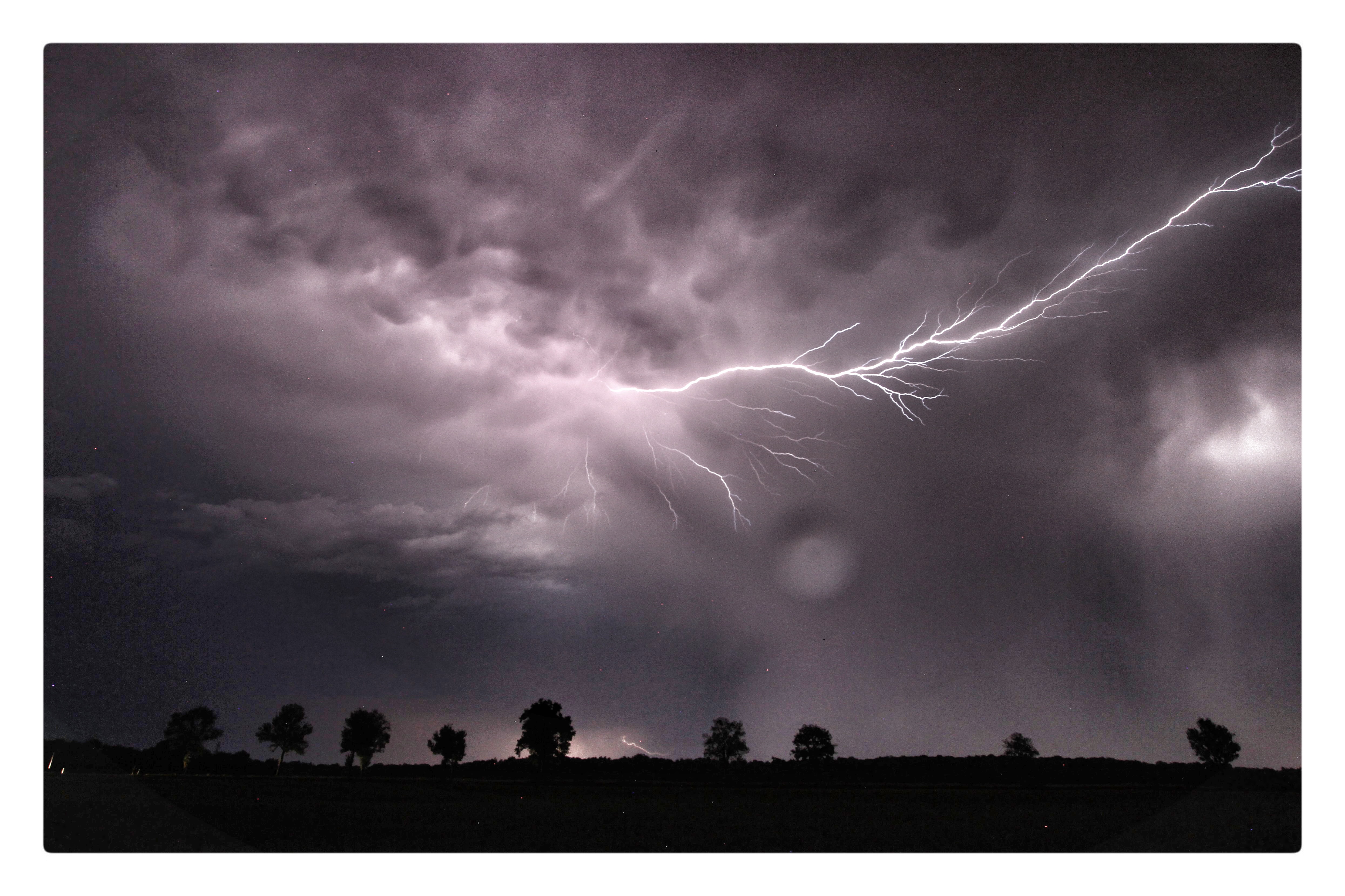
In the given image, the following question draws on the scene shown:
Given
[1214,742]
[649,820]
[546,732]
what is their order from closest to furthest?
[649,820], [1214,742], [546,732]

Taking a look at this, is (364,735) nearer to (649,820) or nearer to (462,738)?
(462,738)

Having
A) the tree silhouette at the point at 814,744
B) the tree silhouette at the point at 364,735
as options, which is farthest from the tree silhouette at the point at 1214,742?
the tree silhouette at the point at 364,735

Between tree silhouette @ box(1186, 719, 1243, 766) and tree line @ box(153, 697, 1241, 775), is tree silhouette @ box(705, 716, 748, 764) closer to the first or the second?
tree line @ box(153, 697, 1241, 775)

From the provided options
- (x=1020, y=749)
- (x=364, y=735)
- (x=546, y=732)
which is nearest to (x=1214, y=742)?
(x=1020, y=749)

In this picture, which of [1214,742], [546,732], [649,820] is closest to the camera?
[649,820]

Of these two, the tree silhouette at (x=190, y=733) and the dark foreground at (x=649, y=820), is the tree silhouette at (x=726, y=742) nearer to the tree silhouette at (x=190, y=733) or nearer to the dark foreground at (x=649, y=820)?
the dark foreground at (x=649, y=820)

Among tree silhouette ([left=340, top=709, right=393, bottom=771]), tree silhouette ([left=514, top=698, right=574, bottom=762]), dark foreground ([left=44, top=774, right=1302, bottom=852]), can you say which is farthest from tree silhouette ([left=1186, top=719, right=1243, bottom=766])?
tree silhouette ([left=340, top=709, right=393, bottom=771])
